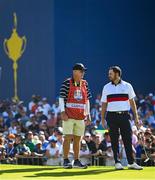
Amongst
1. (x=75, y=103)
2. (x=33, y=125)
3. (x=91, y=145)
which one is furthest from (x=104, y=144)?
(x=33, y=125)

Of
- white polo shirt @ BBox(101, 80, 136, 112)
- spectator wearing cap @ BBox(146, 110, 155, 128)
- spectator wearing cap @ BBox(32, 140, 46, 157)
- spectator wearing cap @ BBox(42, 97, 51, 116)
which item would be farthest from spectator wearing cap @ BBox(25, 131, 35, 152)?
spectator wearing cap @ BBox(42, 97, 51, 116)

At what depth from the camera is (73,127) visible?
13.3 m

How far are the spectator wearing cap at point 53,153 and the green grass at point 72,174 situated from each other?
4299mm

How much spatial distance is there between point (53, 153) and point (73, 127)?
5.65m

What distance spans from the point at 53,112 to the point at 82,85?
14250mm

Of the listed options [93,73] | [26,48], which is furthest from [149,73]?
[26,48]

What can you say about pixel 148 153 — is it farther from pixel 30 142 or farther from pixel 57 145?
pixel 30 142

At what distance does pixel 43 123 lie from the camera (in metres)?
25.3

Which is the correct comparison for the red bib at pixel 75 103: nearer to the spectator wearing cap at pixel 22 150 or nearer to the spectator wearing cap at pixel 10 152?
the spectator wearing cap at pixel 10 152

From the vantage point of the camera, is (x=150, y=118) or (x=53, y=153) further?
(x=150, y=118)

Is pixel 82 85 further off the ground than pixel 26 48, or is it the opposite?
pixel 26 48

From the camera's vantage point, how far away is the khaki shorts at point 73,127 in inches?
520

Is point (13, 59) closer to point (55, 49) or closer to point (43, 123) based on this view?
point (55, 49)

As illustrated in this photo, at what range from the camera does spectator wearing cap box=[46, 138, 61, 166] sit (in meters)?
17.6
